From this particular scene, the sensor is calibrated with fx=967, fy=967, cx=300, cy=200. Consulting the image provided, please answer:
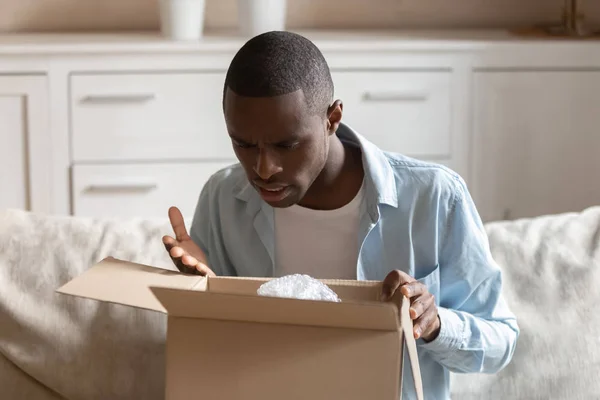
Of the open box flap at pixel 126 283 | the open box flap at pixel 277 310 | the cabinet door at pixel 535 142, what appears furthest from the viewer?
the cabinet door at pixel 535 142

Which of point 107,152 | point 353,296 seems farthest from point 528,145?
point 353,296

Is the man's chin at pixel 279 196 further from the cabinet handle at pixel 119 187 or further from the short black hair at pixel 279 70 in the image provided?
the cabinet handle at pixel 119 187

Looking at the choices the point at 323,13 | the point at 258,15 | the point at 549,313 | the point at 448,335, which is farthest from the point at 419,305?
the point at 323,13

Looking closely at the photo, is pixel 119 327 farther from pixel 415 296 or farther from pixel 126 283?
pixel 415 296

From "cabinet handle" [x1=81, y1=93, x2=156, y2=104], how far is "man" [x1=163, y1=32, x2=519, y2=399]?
1.19m

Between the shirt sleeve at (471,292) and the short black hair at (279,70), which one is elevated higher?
the short black hair at (279,70)

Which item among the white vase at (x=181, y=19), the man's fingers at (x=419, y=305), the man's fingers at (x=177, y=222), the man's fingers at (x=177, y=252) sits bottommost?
the man's fingers at (x=419, y=305)

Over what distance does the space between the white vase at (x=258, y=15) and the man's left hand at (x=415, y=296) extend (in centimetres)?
170

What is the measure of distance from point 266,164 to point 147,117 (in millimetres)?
1560

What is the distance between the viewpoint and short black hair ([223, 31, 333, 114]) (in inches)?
46.0

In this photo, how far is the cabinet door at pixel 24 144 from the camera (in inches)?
104

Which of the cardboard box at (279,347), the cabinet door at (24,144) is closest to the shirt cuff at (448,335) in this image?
the cardboard box at (279,347)

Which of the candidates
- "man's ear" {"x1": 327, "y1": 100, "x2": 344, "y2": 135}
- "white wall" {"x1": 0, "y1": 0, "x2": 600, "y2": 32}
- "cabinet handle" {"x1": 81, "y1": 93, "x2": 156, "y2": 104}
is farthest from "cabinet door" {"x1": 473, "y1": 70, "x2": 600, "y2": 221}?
"man's ear" {"x1": 327, "y1": 100, "x2": 344, "y2": 135}

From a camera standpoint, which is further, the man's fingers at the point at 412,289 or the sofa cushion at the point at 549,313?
the sofa cushion at the point at 549,313
